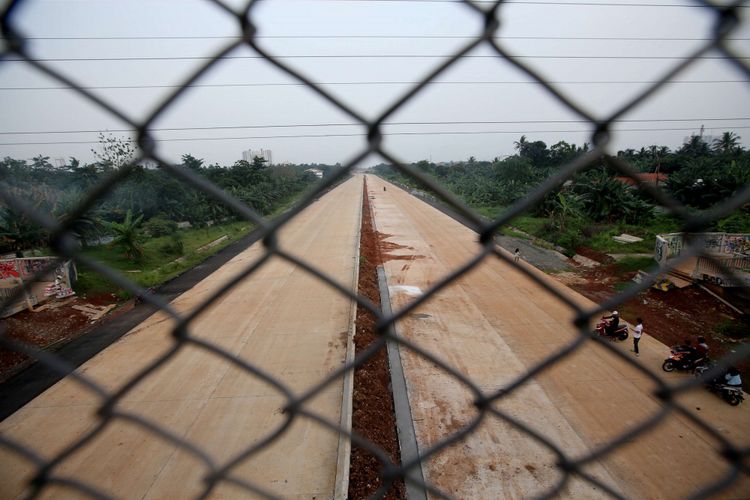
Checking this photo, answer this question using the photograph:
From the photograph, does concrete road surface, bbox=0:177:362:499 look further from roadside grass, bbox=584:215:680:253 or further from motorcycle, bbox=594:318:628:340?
roadside grass, bbox=584:215:680:253

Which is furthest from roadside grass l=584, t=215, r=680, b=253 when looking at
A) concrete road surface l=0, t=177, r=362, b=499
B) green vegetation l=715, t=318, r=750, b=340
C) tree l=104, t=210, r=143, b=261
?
tree l=104, t=210, r=143, b=261

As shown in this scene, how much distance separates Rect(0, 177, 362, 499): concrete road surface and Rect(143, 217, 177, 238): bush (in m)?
8.03

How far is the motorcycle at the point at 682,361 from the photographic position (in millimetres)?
5805

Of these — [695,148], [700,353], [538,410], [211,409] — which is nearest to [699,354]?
[700,353]

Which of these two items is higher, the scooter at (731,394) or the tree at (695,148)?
the tree at (695,148)

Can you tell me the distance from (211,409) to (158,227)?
12857 mm

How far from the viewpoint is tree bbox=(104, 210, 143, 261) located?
11996 millimetres

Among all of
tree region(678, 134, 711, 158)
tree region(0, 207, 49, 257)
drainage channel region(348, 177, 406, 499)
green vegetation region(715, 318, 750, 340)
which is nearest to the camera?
drainage channel region(348, 177, 406, 499)

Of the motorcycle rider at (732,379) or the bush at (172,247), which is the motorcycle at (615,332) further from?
the bush at (172,247)

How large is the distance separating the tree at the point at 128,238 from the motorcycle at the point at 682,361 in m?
13.0

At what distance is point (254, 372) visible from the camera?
0.77 metres

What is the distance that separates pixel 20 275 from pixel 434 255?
1062cm

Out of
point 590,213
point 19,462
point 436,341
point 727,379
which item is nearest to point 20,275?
point 19,462

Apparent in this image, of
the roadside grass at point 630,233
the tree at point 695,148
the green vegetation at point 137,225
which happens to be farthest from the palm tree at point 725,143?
the green vegetation at point 137,225
